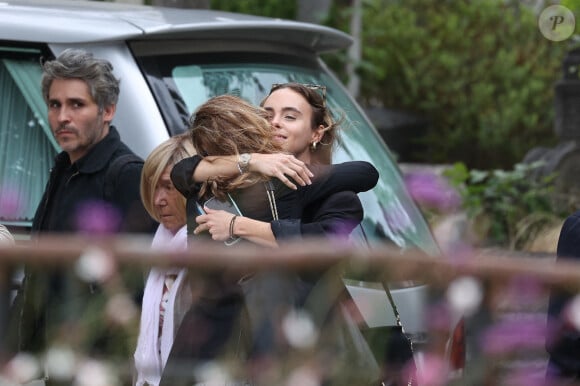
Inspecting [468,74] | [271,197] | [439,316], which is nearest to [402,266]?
[439,316]

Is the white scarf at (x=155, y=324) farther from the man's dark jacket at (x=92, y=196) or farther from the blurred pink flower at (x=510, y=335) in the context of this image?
the man's dark jacket at (x=92, y=196)

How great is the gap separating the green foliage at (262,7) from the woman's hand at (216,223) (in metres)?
11.3

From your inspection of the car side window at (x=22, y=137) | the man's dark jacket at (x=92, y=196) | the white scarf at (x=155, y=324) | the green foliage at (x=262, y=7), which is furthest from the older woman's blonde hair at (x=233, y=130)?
the green foliage at (x=262, y=7)

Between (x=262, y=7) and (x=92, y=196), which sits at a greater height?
(x=92, y=196)

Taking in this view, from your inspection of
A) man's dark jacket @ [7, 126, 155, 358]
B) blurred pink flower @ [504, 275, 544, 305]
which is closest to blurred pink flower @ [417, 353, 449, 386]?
blurred pink flower @ [504, 275, 544, 305]

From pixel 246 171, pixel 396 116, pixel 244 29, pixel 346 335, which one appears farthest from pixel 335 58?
pixel 346 335

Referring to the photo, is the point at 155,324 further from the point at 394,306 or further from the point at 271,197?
the point at 394,306

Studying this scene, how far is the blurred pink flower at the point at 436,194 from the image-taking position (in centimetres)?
662

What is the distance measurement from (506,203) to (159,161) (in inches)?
269

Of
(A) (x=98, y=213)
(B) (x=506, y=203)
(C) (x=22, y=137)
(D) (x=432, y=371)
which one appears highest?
(D) (x=432, y=371)

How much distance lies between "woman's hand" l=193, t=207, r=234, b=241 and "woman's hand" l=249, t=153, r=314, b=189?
15 cm

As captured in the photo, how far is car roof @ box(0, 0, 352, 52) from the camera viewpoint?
4.30m

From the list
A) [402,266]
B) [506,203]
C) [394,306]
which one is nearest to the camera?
[402,266]

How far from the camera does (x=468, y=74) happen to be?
50.6 ft
